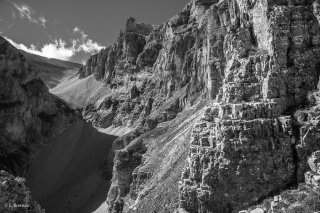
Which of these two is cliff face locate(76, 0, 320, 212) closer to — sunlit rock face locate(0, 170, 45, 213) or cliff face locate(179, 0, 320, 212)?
cliff face locate(179, 0, 320, 212)

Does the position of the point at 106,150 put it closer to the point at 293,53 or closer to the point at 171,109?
the point at 171,109

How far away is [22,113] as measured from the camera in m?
160

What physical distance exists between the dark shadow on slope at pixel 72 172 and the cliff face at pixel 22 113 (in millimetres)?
4652

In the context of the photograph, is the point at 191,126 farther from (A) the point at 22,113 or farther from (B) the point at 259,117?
(A) the point at 22,113

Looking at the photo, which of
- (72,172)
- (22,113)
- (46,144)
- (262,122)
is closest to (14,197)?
(262,122)

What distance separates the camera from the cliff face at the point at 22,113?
496ft

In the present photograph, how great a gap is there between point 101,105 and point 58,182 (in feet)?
188

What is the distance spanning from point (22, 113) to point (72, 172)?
29912 mm

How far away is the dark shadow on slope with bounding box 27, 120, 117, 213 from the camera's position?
5143 inches

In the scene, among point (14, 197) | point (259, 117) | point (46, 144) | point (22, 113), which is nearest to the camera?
point (14, 197)

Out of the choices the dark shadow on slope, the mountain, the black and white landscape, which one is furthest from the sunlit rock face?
the mountain

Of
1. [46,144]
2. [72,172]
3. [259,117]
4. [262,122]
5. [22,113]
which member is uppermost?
[22,113]

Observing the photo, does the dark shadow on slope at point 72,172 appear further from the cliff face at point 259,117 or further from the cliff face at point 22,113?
the cliff face at point 259,117

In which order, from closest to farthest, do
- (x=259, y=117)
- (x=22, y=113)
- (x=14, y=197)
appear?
(x=14, y=197)
(x=259, y=117)
(x=22, y=113)
